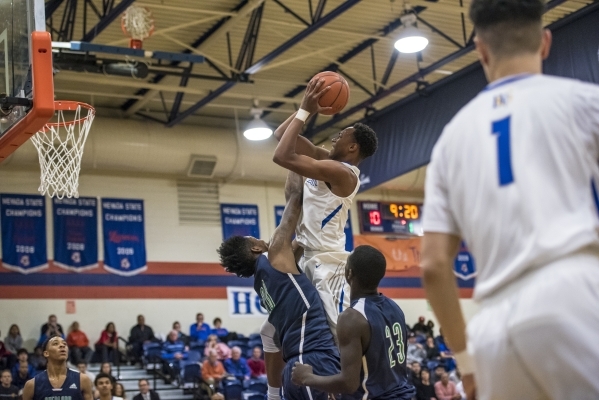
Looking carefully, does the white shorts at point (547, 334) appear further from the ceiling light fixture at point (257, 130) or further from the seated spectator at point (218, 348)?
the seated spectator at point (218, 348)

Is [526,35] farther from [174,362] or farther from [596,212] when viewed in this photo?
[174,362]

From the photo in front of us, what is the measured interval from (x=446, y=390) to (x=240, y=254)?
11795 millimetres

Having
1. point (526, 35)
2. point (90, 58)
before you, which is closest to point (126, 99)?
point (90, 58)

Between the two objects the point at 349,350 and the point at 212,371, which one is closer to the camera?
the point at 349,350

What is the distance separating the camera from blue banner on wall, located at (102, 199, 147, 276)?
19.3 meters

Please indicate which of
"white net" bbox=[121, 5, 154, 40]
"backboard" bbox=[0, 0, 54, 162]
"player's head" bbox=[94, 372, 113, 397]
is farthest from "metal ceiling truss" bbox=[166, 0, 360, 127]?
"backboard" bbox=[0, 0, 54, 162]

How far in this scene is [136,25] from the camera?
1359cm

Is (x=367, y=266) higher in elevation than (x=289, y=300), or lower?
higher

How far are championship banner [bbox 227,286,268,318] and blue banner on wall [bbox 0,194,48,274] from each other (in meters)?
4.45

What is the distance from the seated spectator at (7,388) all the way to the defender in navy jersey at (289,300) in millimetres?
9480

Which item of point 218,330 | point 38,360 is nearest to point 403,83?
point 218,330

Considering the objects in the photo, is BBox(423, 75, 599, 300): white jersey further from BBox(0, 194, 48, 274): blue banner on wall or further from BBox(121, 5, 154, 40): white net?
BBox(0, 194, 48, 274): blue banner on wall

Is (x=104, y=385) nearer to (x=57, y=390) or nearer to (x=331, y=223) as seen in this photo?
(x=57, y=390)

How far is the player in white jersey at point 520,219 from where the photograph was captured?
2256 mm
